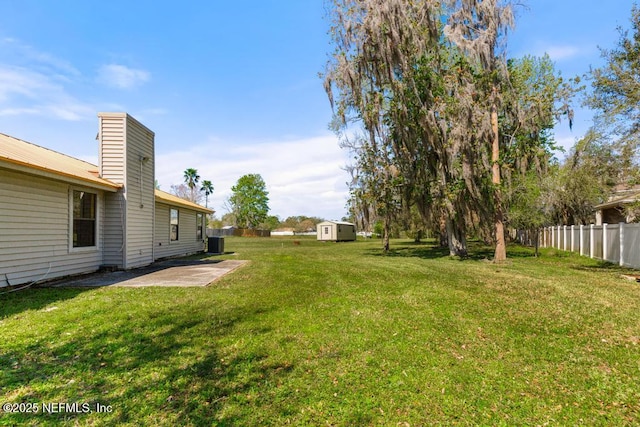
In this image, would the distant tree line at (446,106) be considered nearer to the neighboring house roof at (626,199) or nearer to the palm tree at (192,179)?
the neighboring house roof at (626,199)

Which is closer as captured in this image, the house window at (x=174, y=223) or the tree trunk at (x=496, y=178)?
the tree trunk at (x=496, y=178)

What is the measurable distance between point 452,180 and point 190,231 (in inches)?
506

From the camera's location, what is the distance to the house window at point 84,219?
8.13 metres

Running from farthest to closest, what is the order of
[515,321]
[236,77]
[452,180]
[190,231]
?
1. [190,231]
2. [452,180]
3. [236,77]
4. [515,321]

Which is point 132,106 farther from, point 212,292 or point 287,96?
point 212,292

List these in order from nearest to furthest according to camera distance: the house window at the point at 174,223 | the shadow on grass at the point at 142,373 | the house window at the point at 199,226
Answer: the shadow on grass at the point at 142,373 → the house window at the point at 174,223 → the house window at the point at 199,226

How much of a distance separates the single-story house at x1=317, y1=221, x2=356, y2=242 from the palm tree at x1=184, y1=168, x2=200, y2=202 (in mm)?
24231

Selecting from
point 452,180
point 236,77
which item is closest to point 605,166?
point 452,180

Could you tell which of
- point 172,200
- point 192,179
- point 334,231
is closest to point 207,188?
point 192,179

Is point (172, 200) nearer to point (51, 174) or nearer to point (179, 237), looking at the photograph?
point (179, 237)

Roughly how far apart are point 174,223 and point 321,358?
13059 mm

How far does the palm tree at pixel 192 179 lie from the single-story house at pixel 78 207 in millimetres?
39535

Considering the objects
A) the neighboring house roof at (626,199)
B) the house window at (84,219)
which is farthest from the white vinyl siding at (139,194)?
the neighboring house roof at (626,199)

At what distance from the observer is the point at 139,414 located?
7.79 feet
